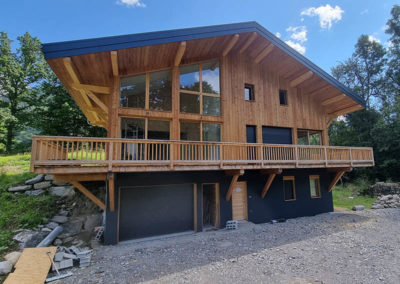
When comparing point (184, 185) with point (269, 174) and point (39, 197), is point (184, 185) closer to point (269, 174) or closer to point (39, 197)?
point (269, 174)

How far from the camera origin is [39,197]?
8.34 metres

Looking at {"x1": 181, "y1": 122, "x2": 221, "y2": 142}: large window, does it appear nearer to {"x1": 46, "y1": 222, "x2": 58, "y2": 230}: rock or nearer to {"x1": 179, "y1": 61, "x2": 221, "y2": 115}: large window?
{"x1": 179, "y1": 61, "x2": 221, "y2": 115}: large window

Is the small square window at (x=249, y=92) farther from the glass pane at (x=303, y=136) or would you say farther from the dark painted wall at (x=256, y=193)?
the dark painted wall at (x=256, y=193)

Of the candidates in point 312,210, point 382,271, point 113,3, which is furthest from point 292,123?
point 113,3

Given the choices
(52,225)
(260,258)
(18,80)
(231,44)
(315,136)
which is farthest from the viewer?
(18,80)

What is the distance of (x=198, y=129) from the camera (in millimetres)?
8422

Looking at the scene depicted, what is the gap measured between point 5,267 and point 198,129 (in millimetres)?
6920

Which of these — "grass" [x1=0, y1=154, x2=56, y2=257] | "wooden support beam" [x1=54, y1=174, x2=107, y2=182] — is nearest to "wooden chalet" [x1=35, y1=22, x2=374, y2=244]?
"wooden support beam" [x1=54, y1=174, x2=107, y2=182]

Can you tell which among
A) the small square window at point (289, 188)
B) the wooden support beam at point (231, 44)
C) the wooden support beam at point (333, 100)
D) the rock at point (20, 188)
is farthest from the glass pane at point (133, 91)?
the wooden support beam at point (333, 100)

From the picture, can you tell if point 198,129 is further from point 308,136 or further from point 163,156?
point 308,136

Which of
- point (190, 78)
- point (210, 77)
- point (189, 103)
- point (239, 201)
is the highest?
point (210, 77)

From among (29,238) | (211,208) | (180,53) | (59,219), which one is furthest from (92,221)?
(180,53)

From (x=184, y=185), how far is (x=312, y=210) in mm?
7285

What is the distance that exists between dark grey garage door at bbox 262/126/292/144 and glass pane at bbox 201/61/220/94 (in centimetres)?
327
